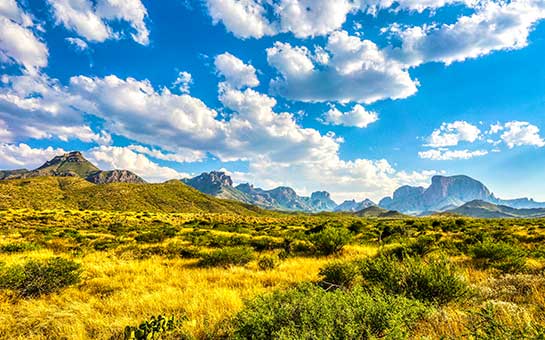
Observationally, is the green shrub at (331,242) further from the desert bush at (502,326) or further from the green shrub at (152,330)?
the green shrub at (152,330)

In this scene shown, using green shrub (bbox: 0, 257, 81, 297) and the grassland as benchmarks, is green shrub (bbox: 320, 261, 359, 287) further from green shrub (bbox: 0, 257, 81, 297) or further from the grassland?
green shrub (bbox: 0, 257, 81, 297)

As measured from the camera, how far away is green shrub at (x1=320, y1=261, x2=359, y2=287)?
762cm

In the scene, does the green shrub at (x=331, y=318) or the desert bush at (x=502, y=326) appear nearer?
the desert bush at (x=502, y=326)

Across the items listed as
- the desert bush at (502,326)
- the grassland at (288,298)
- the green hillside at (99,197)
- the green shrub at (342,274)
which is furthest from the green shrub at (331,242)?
the green hillside at (99,197)

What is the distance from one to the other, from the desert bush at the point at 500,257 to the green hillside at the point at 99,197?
110 metres

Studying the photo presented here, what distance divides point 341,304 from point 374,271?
329cm

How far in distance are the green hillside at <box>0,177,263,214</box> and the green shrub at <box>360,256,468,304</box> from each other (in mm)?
108729

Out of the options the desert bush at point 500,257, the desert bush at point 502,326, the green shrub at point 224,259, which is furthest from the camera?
the green shrub at point 224,259

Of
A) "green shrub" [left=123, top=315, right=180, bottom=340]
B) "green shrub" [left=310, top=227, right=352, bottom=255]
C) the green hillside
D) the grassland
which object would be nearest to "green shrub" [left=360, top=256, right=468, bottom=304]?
the grassland

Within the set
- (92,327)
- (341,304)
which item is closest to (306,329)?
(341,304)

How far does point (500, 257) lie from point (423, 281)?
6.02 meters

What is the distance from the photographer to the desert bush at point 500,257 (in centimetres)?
845

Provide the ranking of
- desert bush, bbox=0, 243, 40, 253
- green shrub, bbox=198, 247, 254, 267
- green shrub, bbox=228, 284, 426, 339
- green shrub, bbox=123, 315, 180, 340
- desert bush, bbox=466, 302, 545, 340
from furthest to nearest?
1. desert bush, bbox=0, 243, 40, 253
2. green shrub, bbox=198, 247, 254, 267
3. green shrub, bbox=123, 315, 180, 340
4. green shrub, bbox=228, 284, 426, 339
5. desert bush, bbox=466, 302, 545, 340

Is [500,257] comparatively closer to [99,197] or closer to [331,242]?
[331,242]
